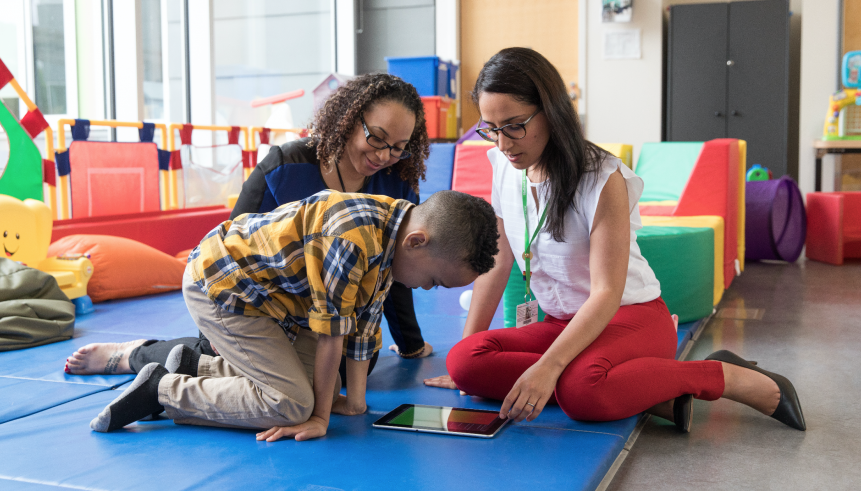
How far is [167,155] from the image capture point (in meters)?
4.24

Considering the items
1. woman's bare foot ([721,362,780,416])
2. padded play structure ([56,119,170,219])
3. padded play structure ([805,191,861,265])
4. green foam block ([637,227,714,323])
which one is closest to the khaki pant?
woman's bare foot ([721,362,780,416])

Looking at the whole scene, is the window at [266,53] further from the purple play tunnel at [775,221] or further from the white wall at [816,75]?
the white wall at [816,75]

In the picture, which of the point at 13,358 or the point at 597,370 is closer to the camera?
the point at 597,370

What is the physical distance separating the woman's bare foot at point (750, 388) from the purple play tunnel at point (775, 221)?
3.31m

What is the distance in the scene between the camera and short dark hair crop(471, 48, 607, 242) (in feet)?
4.98

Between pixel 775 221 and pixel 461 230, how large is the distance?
4.00 meters

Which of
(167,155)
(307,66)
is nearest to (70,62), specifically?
(167,155)

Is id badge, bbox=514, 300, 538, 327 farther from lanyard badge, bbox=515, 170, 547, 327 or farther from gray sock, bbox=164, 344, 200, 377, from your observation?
gray sock, bbox=164, 344, 200, 377

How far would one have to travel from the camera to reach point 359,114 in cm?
190

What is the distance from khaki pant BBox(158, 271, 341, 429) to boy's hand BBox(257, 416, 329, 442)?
2cm

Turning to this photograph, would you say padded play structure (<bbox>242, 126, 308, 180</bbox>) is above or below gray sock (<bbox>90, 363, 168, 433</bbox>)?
above

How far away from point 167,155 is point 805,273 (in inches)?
151

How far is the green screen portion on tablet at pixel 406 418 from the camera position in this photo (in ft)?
5.09

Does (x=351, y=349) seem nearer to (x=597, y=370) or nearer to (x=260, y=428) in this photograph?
(x=260, y=428)
